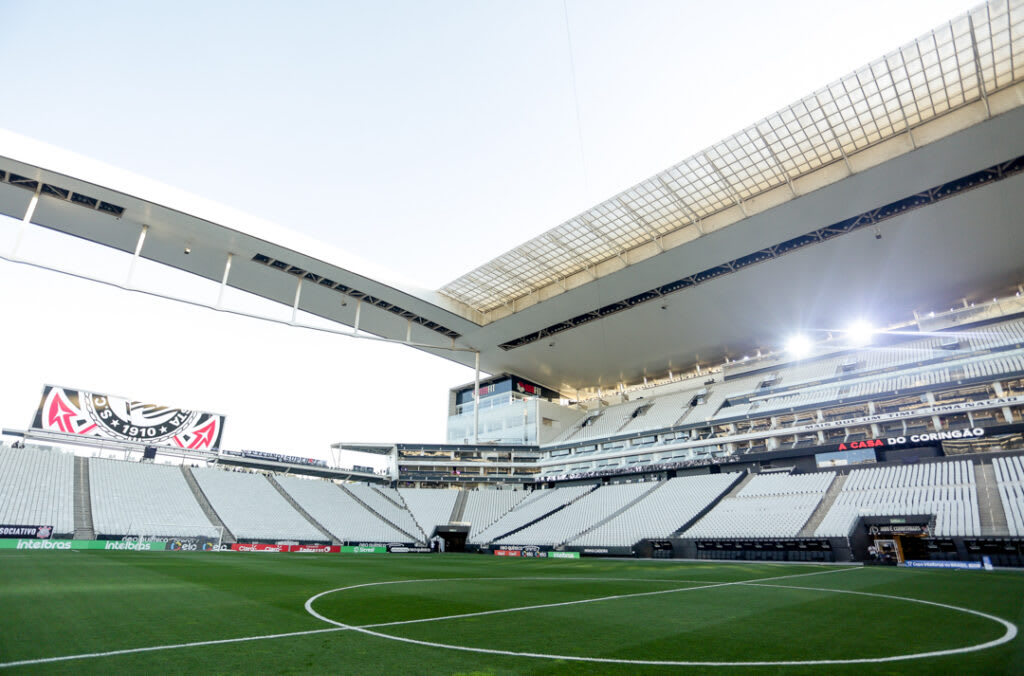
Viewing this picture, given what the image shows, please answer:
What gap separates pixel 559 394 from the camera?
6234 cm

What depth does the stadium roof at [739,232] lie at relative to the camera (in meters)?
23.0

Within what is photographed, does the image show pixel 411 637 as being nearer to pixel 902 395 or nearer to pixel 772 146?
pixel 772 146

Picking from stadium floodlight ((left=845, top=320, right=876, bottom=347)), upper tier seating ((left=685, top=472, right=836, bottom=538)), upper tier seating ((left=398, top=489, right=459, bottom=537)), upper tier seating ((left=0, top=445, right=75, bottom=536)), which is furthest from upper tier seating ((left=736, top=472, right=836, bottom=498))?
upper tier seating ((left=0, top=445, right=75, bottom=536))

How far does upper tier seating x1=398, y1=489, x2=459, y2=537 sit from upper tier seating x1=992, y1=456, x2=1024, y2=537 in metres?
38.3

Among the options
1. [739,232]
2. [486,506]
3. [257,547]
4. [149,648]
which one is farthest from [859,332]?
[257,547]

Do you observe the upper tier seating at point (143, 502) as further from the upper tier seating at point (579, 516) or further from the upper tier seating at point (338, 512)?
the upper tier seating at point (579, 516)

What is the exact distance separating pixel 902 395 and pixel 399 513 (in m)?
41.6

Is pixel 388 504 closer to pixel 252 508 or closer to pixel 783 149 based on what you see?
pixel 252 508

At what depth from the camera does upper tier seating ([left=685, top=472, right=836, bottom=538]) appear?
1080 inches

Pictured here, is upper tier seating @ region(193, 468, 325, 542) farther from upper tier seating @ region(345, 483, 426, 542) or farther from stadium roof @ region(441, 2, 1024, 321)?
stadium roof @ region(441, 2, 1024, 321)

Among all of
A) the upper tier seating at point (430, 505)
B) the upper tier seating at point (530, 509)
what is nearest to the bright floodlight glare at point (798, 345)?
the upper tier seating at point (530, 509)

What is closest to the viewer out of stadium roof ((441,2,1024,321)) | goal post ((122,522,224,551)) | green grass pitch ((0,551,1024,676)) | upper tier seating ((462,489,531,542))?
green grass pitch ((0,551,1024,676))

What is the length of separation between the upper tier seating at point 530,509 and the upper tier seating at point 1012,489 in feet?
92.2

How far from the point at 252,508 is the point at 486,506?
68.2 ft
